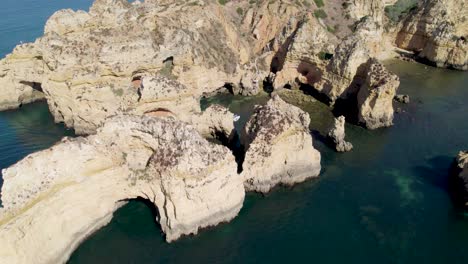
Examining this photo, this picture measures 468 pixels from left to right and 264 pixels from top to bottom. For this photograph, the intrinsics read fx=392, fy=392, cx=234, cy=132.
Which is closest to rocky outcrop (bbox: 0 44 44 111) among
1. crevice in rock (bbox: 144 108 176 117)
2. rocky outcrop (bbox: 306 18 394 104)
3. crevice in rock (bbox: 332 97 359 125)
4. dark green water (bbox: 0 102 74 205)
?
dark green water (bbox: 0 102 74 205)

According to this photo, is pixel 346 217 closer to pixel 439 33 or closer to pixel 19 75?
pixel 439 33

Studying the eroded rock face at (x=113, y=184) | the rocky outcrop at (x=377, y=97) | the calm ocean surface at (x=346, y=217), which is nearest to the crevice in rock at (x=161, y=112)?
the eroded rock face at (x=113, y=184)

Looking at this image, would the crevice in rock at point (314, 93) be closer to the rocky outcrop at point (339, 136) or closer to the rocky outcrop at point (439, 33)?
the rocky outcrop at point (339, 136)

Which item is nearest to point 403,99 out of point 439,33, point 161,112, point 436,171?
point 436,171

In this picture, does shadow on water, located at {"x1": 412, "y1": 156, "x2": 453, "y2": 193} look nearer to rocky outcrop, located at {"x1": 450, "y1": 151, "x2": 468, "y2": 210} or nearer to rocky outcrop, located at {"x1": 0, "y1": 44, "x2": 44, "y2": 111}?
rocky outcrop, located at {"x1": 450, "y1": 151, "x2": 468, "y2": 210}

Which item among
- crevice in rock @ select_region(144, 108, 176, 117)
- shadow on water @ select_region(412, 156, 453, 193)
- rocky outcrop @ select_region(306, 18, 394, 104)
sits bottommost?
shadow on water @ select_region(412, 156, 453, 193)
